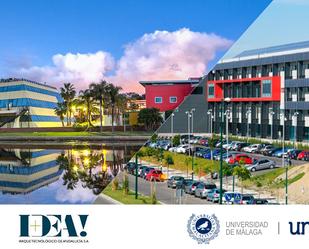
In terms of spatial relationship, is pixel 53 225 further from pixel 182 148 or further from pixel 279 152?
pixel 279 152

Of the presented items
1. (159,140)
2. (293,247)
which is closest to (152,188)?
(159,140)

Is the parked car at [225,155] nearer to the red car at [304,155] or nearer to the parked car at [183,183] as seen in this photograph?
the parked car at [183,183]

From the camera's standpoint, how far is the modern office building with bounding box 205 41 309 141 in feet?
9.50

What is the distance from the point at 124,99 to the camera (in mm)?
2842

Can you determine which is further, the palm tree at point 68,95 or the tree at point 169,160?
the tree at point 169,160

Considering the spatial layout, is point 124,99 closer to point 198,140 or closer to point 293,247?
point 198,140

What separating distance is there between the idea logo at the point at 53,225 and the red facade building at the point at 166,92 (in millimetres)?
998

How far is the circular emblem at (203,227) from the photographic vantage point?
2.94m

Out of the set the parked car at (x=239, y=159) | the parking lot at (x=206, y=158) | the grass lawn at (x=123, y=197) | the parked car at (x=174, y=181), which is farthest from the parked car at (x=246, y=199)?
the grass lawn at (x=123, y=197)

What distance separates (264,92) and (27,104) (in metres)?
1.69

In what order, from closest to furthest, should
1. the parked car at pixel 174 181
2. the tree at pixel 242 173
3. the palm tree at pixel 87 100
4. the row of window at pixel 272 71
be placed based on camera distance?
the palm tree at pixel 87 100, the row of window at pixel 272 71, the tree at pixel 242 173, the parked car at pixel 174 181

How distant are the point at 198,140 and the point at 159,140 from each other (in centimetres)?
32

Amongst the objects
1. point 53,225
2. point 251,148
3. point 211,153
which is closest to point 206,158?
point 211,153

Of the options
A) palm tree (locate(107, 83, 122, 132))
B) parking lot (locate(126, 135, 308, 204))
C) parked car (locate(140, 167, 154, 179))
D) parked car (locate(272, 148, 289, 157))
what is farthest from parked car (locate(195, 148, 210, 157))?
palm tree (locate(107, 83, 122, 132))
